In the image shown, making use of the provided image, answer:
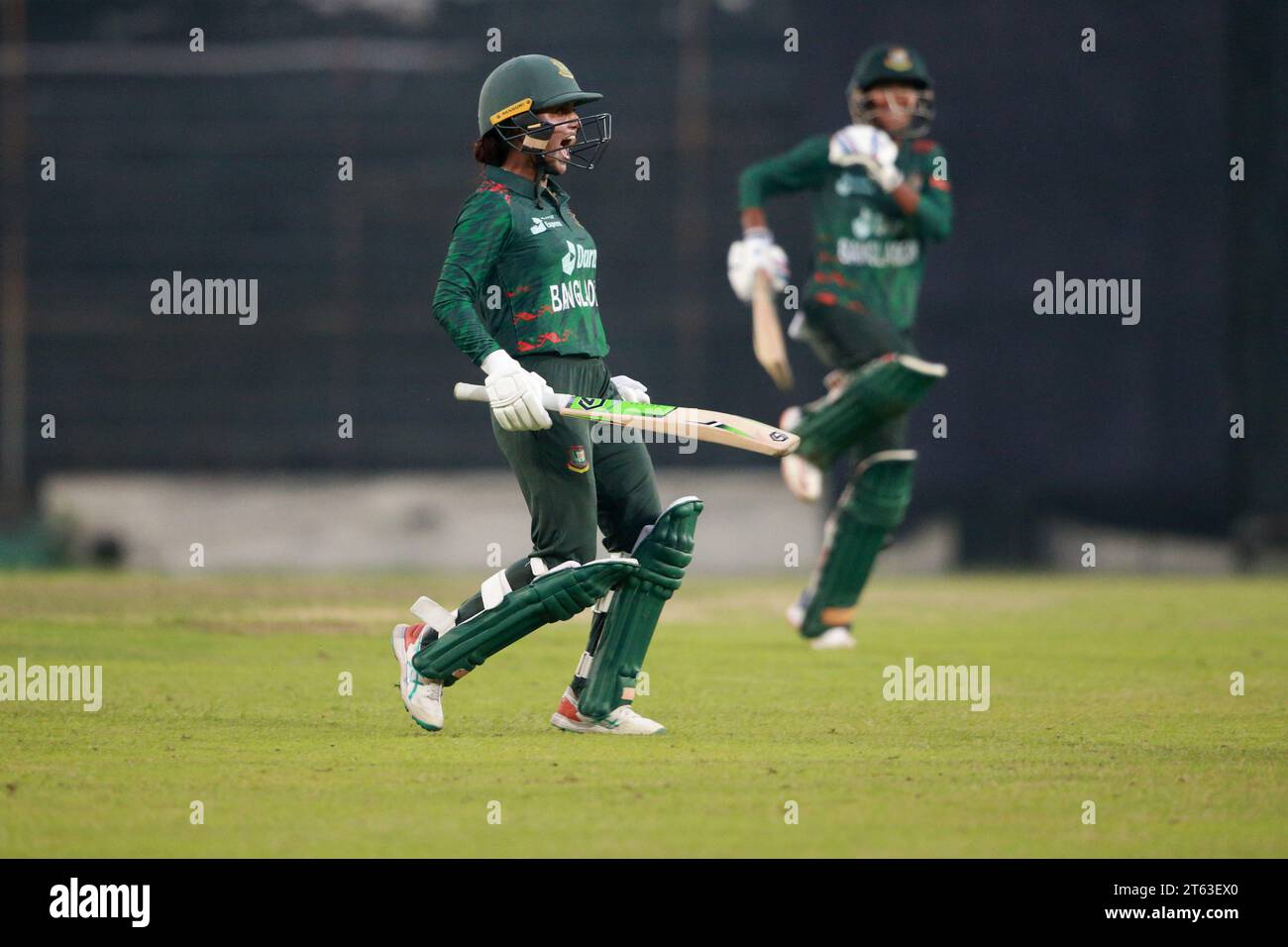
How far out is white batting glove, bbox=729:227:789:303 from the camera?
8352 millimetres

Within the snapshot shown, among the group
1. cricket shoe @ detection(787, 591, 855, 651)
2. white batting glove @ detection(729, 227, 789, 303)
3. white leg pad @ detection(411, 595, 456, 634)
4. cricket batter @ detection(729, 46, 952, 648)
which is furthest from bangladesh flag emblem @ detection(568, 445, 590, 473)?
cricket shoe @ detection(787, 591, 855, 651)

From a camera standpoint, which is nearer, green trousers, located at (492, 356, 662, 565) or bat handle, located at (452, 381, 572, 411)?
bat handle, located at (452, 381, 572, 411)

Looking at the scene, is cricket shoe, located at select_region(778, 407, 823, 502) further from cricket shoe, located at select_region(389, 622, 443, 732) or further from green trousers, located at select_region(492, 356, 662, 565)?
cricket shoe, located at select_region(389, 622, 443, 732)

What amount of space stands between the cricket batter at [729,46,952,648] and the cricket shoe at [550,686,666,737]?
269 cm

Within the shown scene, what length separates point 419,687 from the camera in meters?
5.98

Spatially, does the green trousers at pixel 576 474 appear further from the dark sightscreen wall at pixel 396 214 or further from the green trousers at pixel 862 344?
the dark sightscreen wall at pixel 396 214

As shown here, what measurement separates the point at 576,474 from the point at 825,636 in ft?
10.4

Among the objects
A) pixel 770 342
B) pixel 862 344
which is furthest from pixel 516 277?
pixel 862 344

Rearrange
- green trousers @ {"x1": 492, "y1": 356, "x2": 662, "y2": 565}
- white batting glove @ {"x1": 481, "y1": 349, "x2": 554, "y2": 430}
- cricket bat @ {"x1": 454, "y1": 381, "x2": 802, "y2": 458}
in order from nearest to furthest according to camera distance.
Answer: white batting glove @ {"x1": 481, "y1": 349, "x2": 554, "y2": 430} → cricket bat @ {"x1": 454, "y1": 381, "x2": 802, "y2": 458} → green trousers @ {"x1": 492, "y1": 356, "x2": 662, "y2": 565}

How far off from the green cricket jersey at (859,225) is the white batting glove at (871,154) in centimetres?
29

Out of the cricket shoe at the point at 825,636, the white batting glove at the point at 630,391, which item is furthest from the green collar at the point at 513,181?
the cricket shoe at the point at 825,636

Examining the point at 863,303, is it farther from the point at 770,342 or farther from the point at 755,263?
the point at 770,342

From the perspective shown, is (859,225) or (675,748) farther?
(859,225)

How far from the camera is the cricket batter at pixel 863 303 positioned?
336 inches
